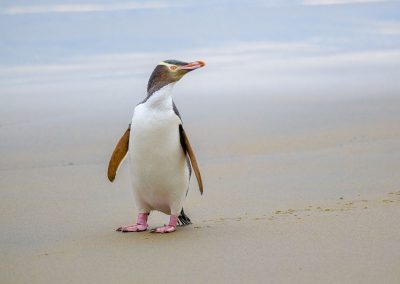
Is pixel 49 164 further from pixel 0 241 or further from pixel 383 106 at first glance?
pixel 383 106

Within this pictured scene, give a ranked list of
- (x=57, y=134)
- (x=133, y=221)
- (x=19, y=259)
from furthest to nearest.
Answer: (x=57, y=134)
(x=133, y=221)
(x=19, y=259)

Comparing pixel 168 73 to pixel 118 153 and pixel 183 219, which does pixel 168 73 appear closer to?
pixel 118 153

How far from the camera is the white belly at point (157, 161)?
5.32 m

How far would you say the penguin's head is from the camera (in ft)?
17.4

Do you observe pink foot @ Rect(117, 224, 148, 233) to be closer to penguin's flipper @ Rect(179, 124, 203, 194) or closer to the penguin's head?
penguin's flipper @ Rect(179, 124, 203, 194)

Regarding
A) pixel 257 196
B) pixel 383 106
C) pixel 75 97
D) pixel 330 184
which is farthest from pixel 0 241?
pixel 75 97

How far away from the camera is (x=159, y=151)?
17.7 ft

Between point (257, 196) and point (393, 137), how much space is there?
370 centimetres

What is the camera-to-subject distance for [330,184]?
23.7ft

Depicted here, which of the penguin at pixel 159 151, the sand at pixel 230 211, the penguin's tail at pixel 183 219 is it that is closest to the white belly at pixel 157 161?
the penguin at pixel 159 151

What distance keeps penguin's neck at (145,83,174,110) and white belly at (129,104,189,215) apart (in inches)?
1.2

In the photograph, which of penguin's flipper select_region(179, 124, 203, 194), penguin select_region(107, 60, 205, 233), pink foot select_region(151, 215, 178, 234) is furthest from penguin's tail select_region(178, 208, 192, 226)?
penguin's flipper select_region(179, 124, 203, 194)

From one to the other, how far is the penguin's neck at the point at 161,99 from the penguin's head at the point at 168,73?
25 mm

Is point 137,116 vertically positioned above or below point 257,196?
above
